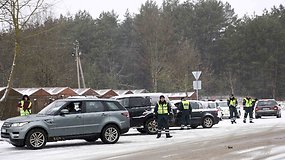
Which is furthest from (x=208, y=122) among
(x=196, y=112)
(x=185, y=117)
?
(x=185, y=117)

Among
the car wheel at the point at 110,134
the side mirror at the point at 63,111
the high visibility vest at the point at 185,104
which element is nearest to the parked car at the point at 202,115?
the high visibility vest at the point at 185,104

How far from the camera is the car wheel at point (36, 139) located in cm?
1562

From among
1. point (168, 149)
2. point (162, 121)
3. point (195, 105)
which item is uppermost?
point (195, 105)

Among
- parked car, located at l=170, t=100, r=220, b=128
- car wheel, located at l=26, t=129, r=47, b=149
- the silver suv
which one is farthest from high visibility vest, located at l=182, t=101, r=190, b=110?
car wheel, located at l=26, t=129, r=47, b=149

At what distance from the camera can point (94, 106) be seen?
17141mm

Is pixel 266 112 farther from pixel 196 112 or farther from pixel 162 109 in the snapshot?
pixel 162 109

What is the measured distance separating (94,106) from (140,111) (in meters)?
4.27

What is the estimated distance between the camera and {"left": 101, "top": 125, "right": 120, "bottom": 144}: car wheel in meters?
17.1

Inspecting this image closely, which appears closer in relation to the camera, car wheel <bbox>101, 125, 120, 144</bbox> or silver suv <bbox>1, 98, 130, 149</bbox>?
silver suv <bbox>1, 98, 130, 149</bbox>

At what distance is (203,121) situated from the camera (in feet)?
80.7

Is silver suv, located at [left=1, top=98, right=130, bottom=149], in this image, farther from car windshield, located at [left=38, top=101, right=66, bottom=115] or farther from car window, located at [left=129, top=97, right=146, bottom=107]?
car window, located at [left=129, top=97, right=146, bottom=107]

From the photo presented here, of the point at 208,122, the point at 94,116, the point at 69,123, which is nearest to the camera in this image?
the point at 69,123

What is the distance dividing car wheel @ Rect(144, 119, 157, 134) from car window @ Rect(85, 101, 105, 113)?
410 centimetres

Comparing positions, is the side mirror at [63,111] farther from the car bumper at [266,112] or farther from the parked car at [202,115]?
the car bumper at [266,112]
